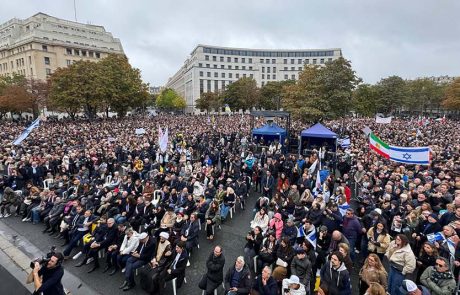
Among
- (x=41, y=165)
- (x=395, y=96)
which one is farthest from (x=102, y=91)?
(x=395, y=96)

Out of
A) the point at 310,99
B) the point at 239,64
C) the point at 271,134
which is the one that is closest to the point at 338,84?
Result: the point at 310,99

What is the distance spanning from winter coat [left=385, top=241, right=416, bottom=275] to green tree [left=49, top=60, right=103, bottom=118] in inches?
1587

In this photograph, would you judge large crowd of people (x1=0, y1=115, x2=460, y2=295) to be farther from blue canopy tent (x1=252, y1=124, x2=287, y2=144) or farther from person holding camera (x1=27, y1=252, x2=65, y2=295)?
blue canopy tent (x1=252, y1=124, x2=287, y2=144)

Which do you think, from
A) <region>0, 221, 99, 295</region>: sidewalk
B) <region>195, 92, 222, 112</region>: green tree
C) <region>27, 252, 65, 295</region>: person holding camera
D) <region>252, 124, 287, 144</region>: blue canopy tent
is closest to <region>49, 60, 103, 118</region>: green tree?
<region>252, 124, 287, 144</region>: blue canopy tent

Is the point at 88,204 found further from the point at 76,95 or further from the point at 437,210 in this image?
the point at 76,95

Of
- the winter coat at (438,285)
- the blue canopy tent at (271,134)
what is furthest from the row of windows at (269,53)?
the winter coat at (438,285)

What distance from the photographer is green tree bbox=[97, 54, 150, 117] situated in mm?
40125

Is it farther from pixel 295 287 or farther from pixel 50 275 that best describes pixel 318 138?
pixel 50 275

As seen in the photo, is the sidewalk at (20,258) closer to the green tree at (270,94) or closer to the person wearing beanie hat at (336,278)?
the person wearing beanie hat at (336,278)

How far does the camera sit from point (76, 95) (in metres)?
36.8

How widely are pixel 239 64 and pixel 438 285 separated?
109 metres

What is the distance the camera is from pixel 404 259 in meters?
5.37

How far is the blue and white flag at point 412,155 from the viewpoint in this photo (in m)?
10.2

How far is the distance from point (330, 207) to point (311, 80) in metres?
21.2
